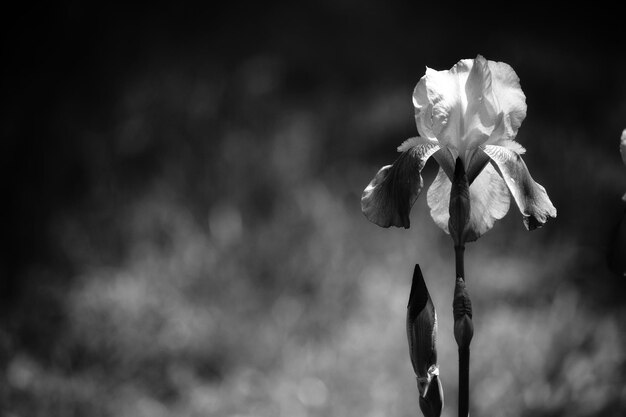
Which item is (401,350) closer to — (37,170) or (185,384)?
(185,384)

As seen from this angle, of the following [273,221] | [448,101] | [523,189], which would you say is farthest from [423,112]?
[273,221]

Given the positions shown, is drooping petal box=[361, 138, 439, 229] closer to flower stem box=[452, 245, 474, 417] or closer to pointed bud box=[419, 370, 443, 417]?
flower stem box=[452, 245, 474, 417]

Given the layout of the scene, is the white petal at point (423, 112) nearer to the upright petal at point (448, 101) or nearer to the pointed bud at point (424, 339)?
the upright petal at point (448, 101)

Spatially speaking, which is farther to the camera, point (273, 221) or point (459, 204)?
point (273, 221)

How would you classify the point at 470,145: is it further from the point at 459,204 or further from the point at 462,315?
the point at 462,315

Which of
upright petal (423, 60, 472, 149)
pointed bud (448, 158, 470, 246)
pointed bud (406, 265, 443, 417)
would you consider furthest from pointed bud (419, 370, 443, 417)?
upright petal (423, 60, 472, 149)

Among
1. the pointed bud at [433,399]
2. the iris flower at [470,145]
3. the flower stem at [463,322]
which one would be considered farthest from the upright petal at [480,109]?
the pointed bud at [433,399]
